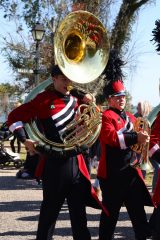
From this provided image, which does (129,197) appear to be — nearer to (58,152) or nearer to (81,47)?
(58,152)

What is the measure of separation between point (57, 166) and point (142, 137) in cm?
74

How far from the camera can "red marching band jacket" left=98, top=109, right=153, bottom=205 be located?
4141mm

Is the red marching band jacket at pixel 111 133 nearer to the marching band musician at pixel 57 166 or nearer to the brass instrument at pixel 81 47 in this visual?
the marching band musician at pixel 57 166

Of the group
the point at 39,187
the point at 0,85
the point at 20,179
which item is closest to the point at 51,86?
the point at 39,187

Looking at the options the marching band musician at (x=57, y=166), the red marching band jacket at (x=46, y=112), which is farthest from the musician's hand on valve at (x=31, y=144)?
the red marching band jacket at (x=46, y=112)

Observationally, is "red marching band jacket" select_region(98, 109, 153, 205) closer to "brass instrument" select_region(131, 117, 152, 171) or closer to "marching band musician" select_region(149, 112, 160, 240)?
"brass instrument" select_region(131, 117, 152, 171)

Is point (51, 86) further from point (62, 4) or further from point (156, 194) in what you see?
point (62, 4)

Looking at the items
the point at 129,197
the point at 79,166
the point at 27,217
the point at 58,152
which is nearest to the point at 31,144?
the point at 58,152

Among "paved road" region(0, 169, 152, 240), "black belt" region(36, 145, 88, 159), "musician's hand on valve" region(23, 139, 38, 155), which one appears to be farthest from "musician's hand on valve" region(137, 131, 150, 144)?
"paved road" region(0, 169, 152, 240)

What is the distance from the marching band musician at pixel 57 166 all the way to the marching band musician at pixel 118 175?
0.29 m

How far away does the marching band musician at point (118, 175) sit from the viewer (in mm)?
4230

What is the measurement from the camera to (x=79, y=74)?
3949 mm

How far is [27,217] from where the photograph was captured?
19.8ft

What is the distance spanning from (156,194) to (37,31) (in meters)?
8.28
